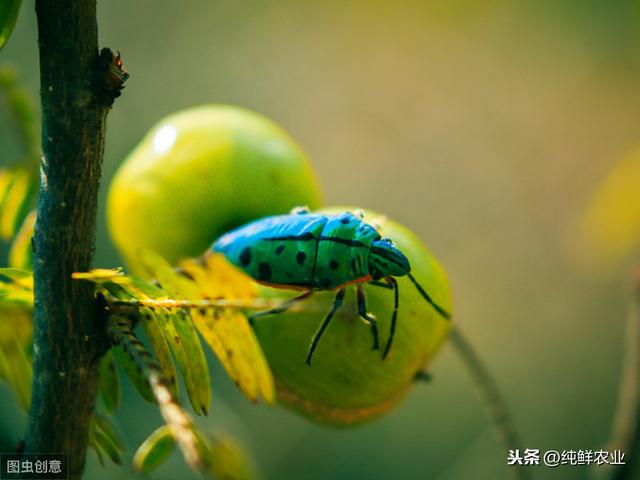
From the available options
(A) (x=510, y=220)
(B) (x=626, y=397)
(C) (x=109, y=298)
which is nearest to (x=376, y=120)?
(A) (x=510, y=220)

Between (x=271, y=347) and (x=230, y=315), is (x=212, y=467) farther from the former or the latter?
(x=271, y=347)

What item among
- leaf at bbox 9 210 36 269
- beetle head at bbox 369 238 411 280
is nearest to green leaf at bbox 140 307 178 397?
beetle head at bbox 369 238 411 280

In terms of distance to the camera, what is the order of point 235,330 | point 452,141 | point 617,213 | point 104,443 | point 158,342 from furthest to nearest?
point 452,141 < point 617,213 < point 104,443 < point 158,342 < point 235,330

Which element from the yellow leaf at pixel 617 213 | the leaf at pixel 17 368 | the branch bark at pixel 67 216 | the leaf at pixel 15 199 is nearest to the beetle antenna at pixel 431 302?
the branch bark at pixel 67 216

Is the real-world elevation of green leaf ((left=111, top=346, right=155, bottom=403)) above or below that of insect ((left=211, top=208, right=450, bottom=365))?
below

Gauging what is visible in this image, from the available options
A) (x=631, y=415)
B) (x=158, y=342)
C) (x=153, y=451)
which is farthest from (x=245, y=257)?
(x=631, y=415)

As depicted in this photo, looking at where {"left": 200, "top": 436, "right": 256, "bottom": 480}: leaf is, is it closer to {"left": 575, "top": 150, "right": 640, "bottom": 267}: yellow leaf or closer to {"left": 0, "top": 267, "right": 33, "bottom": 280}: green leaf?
{"left": 0, "top": 267, "right": 33, "bottom": 280}: green leaf

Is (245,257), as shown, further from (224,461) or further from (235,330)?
(224,461)
